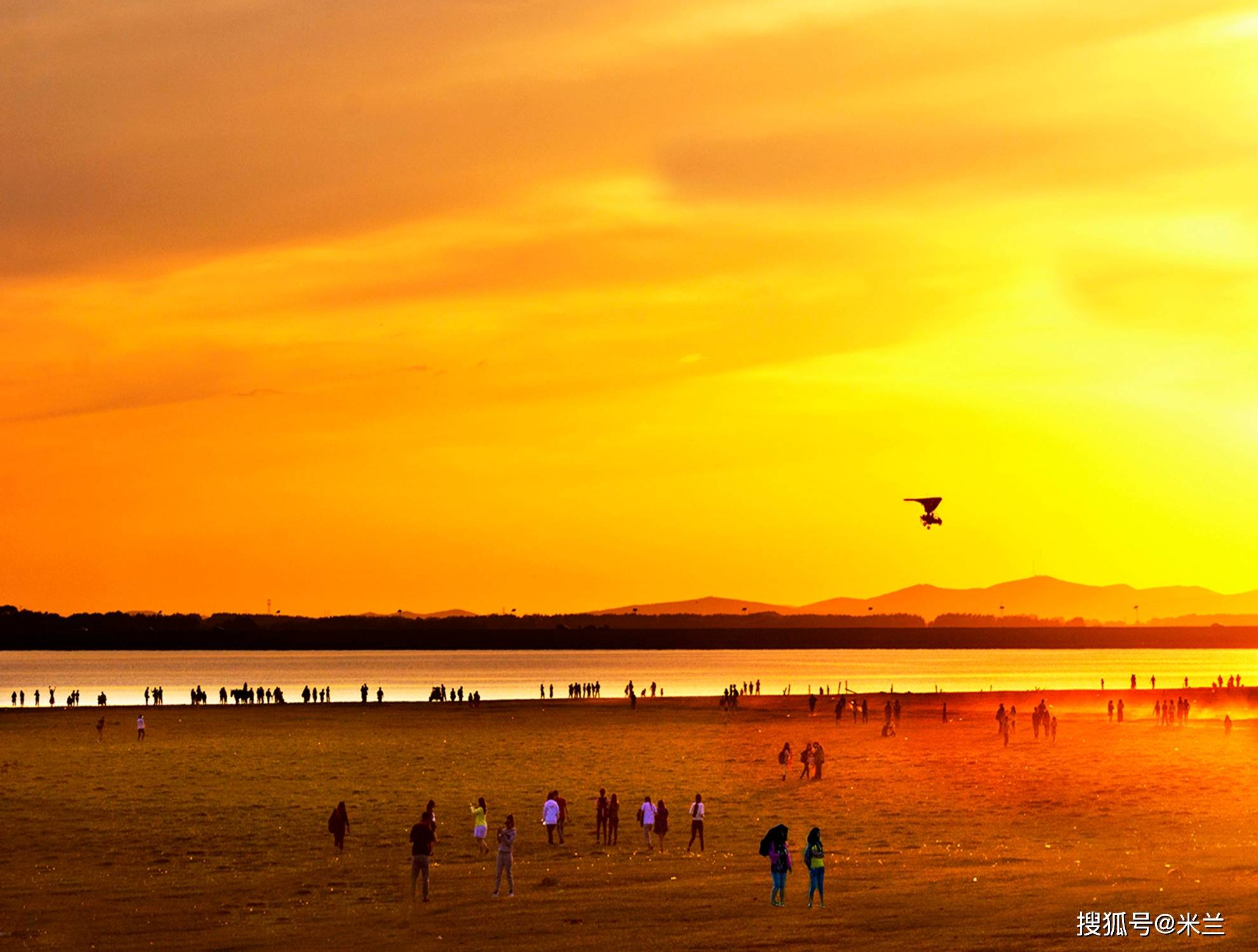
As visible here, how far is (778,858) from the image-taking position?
92.2 ft

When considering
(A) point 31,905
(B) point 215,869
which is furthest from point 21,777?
(A) point 31,905

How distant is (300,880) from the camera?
3284 centimetres

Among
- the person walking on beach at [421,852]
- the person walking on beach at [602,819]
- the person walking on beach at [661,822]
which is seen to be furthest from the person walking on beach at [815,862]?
the person walking on beach at [602,819]

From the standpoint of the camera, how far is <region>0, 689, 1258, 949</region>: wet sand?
26.9 metres

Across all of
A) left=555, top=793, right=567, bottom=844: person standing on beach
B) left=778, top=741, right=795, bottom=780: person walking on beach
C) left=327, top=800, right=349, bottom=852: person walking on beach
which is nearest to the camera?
left=327, top=800, right=349, bottom=852: person walking on beach

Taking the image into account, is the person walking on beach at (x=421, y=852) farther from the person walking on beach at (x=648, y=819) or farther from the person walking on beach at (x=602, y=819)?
the person walking on beach at (x=602, y=819)

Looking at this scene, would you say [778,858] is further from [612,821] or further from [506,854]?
[612,821]

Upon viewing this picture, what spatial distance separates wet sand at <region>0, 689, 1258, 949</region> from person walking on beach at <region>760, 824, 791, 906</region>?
32 cm

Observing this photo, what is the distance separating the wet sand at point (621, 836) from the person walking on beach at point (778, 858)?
1.06 feet

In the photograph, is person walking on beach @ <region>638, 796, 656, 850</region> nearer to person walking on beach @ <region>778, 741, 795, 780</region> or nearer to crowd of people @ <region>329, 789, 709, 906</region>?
crowd of people @ <region>329, 789, 709, 906</region>

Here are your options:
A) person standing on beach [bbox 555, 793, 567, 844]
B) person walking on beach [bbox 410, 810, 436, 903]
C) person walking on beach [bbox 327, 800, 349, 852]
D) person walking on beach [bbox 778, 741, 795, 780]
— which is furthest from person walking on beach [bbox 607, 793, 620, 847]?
person walking on beach [bbox 778, 741, 795, 780]

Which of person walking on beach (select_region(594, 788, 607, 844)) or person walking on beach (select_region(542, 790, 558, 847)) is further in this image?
person walking on beach (select_region(594, 788, 607, 844))

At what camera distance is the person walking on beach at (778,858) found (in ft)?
92.2

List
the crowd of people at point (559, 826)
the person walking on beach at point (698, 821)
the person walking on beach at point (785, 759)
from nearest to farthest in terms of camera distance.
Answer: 1. the crowd of people at point (559, 826)
2. the person walking on beach at point (698, 821)
3. the person walking on beach at point (785, 759)
